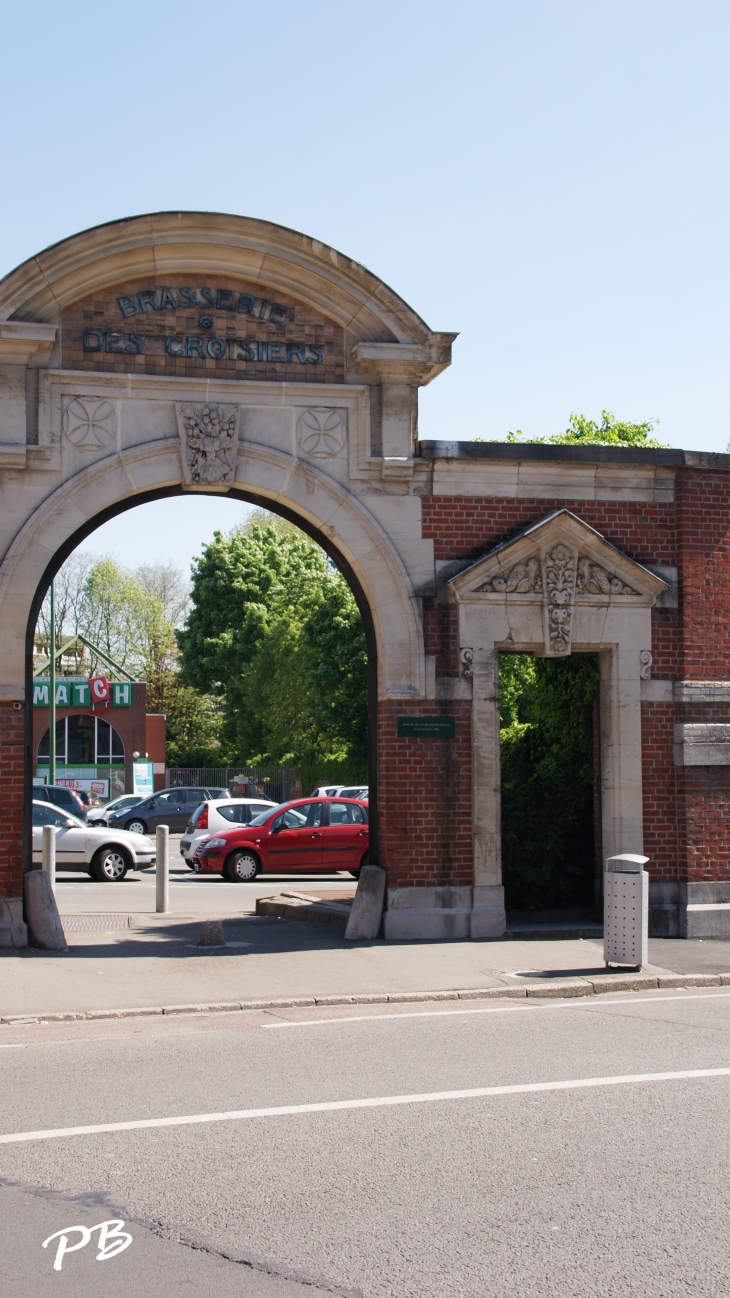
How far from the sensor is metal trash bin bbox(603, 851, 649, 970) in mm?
11609

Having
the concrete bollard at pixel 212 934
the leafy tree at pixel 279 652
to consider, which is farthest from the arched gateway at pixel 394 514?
the leafy tree at pixel 279 652

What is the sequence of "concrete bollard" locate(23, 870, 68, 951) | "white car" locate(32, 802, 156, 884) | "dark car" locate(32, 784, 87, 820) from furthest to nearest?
"dark car" locate(32, 784, 87, 820)
"white car" locate(32, 802, 156, 884)
"concrete bollard" locate(23, 870, 68, 951)

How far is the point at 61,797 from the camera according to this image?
28.0 meters

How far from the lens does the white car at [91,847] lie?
928 inches

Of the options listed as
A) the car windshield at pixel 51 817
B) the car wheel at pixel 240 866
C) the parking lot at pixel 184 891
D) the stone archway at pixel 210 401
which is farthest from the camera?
the car windshield at pixel 51 817

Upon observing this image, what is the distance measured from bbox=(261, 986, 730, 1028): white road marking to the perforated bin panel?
0.67 m

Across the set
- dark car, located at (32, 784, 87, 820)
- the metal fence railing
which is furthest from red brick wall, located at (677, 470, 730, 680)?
the metal fence railing

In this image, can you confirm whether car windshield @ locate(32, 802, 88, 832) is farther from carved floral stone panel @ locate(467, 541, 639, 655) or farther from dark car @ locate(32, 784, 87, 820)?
carved floral stone panel @ locate(467, 541, 639, 655)

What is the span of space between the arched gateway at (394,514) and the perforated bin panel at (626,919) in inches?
79.1

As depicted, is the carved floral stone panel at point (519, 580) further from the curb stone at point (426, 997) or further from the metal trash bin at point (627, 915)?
the curb stone at point (426, 997)

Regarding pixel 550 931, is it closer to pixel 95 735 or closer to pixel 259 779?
pixel 259 779

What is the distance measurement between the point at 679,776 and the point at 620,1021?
5.27 metres

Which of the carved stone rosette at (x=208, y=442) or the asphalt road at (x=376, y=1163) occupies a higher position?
the carved stone rosette at (x=208, y=442)

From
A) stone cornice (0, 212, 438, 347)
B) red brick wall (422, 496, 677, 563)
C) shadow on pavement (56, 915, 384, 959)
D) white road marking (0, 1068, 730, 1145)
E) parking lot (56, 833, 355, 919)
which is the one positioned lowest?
parking lot (56, 833, 355, 919)
